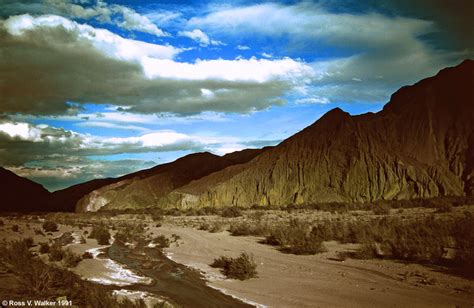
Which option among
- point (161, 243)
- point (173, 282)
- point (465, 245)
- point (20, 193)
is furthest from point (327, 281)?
point (20, 193)

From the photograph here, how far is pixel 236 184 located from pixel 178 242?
57.1 m

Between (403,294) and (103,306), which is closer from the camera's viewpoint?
(103,306)

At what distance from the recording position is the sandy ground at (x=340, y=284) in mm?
8852

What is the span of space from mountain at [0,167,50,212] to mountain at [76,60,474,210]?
74054mm

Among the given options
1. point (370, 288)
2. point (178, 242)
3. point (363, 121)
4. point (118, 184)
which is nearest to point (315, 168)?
point (363, 121)

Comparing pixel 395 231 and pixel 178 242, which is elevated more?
pixel 395 231

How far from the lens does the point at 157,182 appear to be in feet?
361

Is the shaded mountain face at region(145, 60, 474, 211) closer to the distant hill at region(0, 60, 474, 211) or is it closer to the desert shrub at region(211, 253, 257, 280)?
the distant hill at region(0, 60, 474, 211)

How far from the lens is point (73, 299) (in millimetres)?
8820

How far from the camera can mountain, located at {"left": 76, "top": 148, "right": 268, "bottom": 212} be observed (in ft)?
335

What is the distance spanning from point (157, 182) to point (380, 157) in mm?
66320

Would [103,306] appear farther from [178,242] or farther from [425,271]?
[178,242]

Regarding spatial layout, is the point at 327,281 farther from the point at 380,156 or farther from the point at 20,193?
the point at 20,193

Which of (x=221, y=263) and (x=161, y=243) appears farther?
(x=161, y=243)
